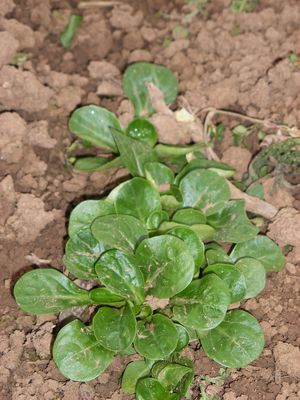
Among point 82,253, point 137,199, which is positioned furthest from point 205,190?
point 82,253

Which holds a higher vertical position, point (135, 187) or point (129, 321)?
point (135, 187)

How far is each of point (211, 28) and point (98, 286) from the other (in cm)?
116

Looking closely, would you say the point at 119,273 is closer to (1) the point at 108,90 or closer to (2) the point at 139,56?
(1) the point at 108,90

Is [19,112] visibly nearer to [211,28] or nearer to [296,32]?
[211,28]

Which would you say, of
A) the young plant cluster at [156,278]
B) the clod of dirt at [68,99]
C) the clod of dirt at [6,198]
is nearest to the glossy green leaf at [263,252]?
the young plant cluster at [156,278]

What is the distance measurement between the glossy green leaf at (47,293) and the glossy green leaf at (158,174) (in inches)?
16.3

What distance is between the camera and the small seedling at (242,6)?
2.65 m

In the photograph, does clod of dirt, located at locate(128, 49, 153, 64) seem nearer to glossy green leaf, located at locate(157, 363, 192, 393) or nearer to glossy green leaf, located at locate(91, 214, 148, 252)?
glossy green leaf, located at locate(91, 214, 148, 252)

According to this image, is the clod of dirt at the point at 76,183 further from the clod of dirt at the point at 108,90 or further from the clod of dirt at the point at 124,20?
the clod of dirt at the point at 124,20

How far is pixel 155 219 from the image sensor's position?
2029mm

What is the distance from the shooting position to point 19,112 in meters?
2.40

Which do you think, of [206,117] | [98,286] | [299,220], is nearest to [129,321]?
[98,286]

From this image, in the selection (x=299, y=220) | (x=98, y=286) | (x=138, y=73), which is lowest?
(x=98, y=286)

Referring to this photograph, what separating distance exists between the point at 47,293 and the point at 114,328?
0.77 feet
